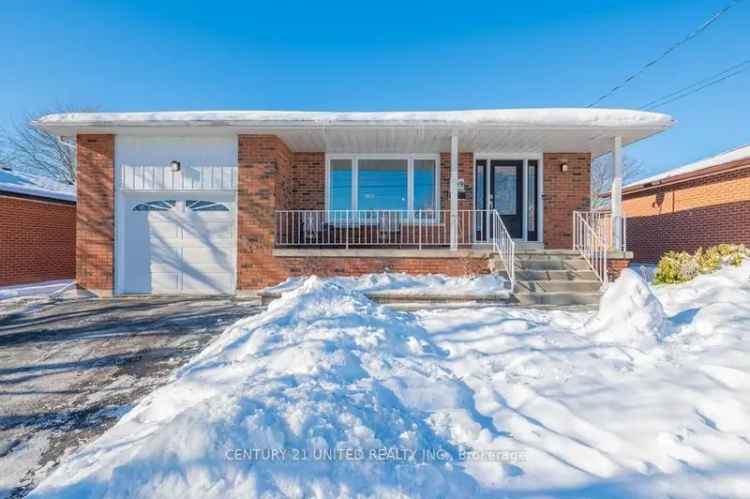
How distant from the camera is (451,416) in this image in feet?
8.43

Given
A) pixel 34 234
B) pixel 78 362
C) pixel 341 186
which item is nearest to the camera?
pixel 78 362

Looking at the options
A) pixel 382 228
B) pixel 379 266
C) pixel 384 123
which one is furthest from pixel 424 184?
pixel 379 266

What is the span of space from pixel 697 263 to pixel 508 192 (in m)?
4.12

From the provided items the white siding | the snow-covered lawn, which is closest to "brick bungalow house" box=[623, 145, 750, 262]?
the snow-covered lawn

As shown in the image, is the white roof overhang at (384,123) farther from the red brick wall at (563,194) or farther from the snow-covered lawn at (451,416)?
the snow-covered lawn at (451,416)

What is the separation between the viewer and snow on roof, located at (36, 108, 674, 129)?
288 inches

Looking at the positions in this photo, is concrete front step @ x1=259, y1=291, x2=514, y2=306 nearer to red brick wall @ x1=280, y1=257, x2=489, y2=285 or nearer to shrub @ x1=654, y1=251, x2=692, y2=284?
red brick wall @ x1=280, y1=257, x2=489, y2=285

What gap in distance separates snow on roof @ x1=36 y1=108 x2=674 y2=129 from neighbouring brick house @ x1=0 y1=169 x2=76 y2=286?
4545mm

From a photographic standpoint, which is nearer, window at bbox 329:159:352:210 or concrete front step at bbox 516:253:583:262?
concrete front step at bbox 516:253:583:262

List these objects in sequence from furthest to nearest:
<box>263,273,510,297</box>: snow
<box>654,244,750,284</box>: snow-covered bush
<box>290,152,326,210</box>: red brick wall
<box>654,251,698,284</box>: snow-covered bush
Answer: <box>290,152,326,210</box>: red brick wall < <box>263,273,510,297</box>: snow < <box>654,251,698,284</box>: snow-covered bush < <box>654,244,750,284</box>: snow-covered bush

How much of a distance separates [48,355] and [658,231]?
15.4 meters

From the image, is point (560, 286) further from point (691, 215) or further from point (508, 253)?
point (691, 215)

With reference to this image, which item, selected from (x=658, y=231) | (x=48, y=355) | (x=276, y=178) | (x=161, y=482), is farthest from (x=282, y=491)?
(x=658, y=231)

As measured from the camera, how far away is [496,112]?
760 centimetres
